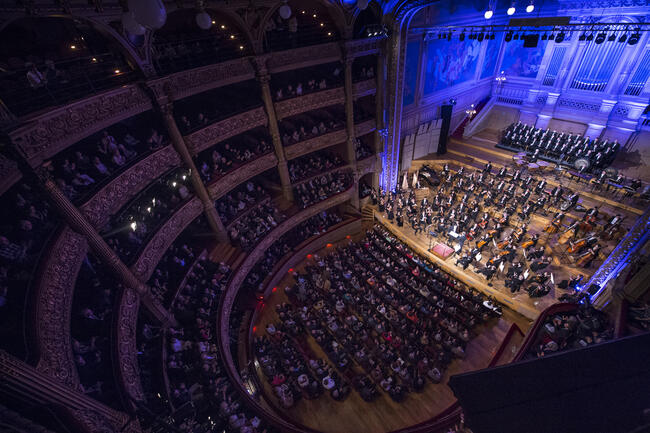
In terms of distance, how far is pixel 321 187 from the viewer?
1727cm

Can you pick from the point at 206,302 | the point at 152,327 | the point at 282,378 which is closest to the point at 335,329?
the point at 282,378

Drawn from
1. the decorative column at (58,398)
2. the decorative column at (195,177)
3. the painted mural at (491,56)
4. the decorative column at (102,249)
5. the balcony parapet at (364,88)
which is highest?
the painted mural at (491,56)

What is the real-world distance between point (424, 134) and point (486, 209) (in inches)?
280

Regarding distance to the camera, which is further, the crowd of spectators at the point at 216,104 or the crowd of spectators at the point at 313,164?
the crowd of spectators at the point at 313,164

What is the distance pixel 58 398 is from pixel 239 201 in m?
10.5

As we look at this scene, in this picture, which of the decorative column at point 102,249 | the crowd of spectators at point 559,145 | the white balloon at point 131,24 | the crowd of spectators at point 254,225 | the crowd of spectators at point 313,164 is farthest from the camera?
the crowd of spectators at point 559,145

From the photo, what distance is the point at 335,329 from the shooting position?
1216cm

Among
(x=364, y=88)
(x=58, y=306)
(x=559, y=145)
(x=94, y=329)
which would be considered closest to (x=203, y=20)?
(x=58, y=306)

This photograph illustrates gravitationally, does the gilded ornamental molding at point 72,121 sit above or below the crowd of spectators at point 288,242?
below

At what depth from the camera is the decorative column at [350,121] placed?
14692mm

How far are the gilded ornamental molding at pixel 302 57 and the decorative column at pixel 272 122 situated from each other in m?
0.53

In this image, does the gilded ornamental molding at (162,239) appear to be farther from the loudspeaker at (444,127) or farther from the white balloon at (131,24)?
A: the loudspeaker at (444,127)

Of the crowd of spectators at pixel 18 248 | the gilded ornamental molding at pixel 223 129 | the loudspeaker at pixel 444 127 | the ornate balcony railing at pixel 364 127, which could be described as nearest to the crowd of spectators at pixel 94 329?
the crowd of spectators at pixel 18 248

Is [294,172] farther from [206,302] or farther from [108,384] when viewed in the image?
[108,384]
